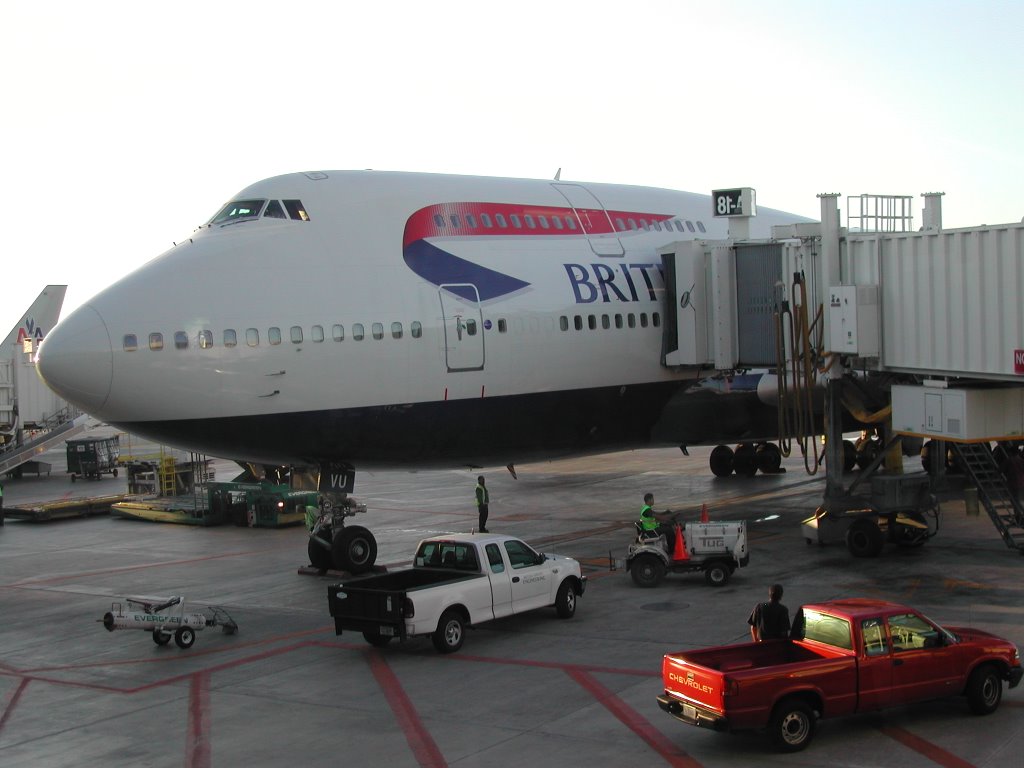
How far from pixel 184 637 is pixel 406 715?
5710 millimetres

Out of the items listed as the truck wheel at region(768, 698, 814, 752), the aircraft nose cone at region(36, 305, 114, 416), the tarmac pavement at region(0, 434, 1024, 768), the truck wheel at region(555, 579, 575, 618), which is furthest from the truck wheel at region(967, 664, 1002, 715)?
the aircraft nose cone at region(36, 305, 114, 416)

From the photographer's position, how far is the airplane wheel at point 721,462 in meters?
38.3

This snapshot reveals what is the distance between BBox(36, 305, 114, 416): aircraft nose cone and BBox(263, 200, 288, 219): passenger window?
12.4 feet

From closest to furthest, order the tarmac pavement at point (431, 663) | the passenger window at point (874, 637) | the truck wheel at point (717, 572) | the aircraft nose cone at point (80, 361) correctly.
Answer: the tarmac pavement at point (431, 663) < the passenger window at point (874, 637) < the aircraft nose cone at point (80, 361) < the truck wheel at point (717, 572)

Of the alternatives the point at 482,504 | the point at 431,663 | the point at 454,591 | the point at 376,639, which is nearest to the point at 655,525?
the point at 454,591

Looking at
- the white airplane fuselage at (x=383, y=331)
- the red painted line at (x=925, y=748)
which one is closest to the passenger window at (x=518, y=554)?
the white airplane fuselage at (x=383, y=331)

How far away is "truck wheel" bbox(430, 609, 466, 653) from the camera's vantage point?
1730cm

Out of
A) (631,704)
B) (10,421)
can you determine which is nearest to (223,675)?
(631,704)

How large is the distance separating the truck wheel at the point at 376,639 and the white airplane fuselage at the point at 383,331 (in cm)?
492

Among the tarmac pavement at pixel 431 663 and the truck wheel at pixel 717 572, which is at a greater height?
the truck wheel at pixel 717 572

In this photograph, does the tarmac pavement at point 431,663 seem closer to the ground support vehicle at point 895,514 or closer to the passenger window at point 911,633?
the ground support vehicle at point 895,514

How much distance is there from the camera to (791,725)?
12547 millimetres

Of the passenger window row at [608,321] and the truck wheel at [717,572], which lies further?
the passenger window row at [608,321]

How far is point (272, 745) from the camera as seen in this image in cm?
1349
